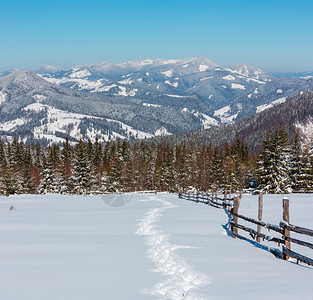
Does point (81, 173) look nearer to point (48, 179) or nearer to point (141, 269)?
point (48, 179)

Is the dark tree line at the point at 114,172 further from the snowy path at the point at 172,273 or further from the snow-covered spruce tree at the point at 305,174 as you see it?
the snowy path at the point at 172,273

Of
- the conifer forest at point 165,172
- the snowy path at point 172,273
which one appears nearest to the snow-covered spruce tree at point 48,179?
the conifer forest at point 165,172

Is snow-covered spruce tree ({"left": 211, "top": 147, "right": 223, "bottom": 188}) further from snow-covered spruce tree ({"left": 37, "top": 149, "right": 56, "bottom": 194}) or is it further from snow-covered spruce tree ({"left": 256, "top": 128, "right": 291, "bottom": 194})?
snow-covered spruce tree ({"left": 37, "top": 149, "right": 56, "bottom": 194})

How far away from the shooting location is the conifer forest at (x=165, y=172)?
45.8 metres

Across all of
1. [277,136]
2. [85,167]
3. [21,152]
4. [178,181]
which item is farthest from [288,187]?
[21,152]

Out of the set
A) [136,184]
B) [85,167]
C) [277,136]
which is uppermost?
[277,136]

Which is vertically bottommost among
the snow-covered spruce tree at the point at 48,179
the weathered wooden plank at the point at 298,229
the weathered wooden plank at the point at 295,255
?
the snow-covered spruce tree at the point at 48,179

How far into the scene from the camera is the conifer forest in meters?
45.8

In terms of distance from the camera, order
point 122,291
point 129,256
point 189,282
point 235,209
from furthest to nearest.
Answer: point 235,209, point 129,256, point 189,282, point 122,291

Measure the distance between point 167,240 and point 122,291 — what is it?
543 cm

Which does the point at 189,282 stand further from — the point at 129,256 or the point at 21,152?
the point at 21,152

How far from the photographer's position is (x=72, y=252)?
9258 millimetres

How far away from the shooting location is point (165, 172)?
237ft

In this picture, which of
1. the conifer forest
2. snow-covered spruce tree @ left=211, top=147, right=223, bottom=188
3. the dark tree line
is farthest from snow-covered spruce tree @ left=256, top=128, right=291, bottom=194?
snow-covered spruce tree @ left=211, top=147, right=223, bottom=188
